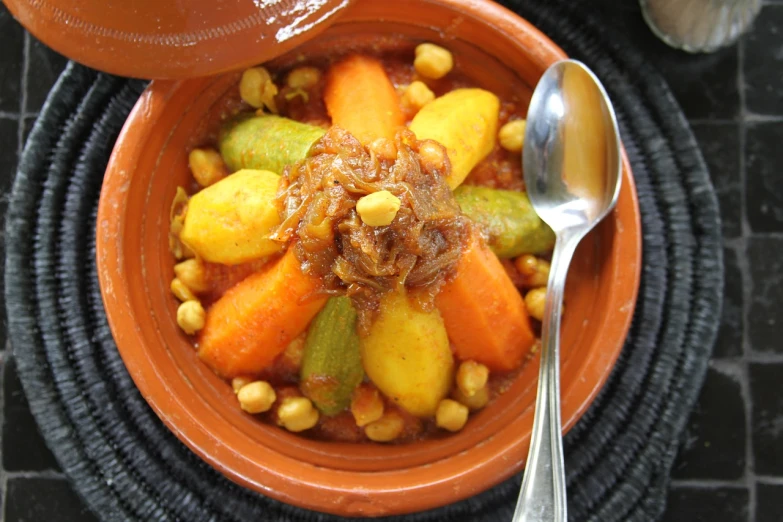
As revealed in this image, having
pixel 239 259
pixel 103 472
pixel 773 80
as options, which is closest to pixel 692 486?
pixel 773 80

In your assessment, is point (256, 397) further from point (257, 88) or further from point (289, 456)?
point (257, 88)

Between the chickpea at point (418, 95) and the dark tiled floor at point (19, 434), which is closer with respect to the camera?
the chickpea at point (418, 95)

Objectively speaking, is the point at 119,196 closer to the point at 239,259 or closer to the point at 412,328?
the point at 239,259

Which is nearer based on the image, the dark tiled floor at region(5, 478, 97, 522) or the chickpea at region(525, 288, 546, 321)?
the chickpea at region(525, 288, 546, 321)

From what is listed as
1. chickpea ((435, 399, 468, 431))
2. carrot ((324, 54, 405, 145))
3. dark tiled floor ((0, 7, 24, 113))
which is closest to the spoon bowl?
carrot ((324, 54, 405, 145))

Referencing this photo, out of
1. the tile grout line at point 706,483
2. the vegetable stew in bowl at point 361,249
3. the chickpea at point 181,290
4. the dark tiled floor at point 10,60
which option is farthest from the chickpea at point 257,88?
the tile grout line at point 706,483

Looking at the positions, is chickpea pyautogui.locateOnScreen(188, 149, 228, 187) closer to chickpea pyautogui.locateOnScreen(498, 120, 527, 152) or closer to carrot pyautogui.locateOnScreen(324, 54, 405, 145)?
carrot pyautogui.locateOnScreen(324, 54, 405, 145)

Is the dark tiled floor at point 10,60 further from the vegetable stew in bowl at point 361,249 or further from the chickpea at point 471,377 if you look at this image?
the chickpea at point 471,377
